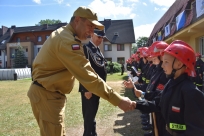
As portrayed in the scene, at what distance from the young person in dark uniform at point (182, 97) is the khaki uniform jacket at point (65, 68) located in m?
0.64

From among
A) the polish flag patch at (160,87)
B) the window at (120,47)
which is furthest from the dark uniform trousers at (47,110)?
the window at (120,47)

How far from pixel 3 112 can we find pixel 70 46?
6624mm

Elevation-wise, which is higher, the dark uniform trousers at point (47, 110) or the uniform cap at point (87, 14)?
the uniform cap at point (87, 14)

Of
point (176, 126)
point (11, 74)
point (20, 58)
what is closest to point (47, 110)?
point (176, 126)

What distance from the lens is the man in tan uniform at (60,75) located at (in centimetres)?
242

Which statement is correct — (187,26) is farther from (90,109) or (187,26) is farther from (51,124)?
(51,124)

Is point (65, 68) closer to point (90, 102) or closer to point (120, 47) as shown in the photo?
point (90, 102)

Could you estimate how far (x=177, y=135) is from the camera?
219 cm

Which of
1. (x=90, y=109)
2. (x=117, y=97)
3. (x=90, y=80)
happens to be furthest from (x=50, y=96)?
(x=90, y=109)

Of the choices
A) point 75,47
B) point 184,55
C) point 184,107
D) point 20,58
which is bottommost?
point 184,107

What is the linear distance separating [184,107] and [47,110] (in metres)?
1.63

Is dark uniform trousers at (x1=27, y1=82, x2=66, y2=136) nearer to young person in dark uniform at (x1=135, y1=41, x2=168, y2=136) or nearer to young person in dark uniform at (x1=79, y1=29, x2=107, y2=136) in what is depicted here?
young person in dark uniform at (x1=79, y1=29, x2=107, y2=136)

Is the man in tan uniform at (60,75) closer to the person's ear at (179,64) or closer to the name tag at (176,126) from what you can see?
the name tag at (176,126)

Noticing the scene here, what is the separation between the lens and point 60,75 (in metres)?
2.64
